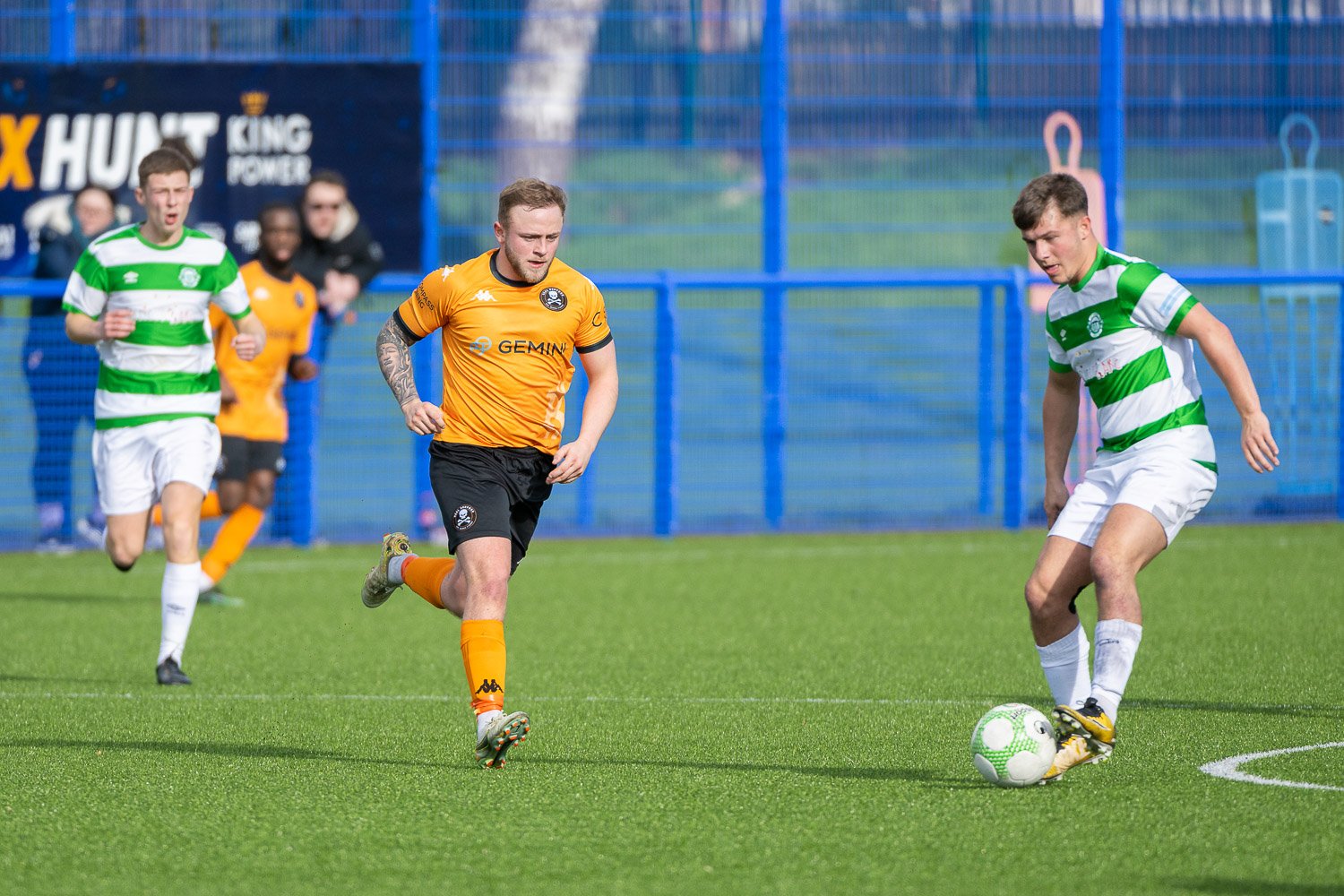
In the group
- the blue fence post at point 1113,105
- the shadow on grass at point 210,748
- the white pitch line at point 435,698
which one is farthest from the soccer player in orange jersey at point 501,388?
the blue fence post at point 1113,105

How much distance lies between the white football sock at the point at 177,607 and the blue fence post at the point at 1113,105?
8424 millimetres

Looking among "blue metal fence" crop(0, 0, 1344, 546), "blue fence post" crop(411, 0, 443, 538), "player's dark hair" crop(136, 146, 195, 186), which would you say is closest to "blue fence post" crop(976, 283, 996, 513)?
"blue metal fence" crop(0, 0, 1344, 546)

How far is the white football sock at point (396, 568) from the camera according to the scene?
654cm

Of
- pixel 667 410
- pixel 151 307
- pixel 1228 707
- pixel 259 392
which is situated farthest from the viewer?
pixel 667 410

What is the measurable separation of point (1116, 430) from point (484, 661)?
205cm

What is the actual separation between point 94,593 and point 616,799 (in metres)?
6.43

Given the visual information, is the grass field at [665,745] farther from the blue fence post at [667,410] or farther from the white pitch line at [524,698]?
the blue fence post at [667,410]

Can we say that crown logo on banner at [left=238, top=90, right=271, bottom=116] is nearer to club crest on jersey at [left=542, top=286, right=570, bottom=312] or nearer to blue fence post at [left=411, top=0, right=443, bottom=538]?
blue fence post at [left=411, top=0, right=443, bottom=538]

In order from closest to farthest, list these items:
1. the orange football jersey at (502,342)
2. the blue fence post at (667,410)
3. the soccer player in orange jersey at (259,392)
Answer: the orange football jersey at (502,342) → the soccer player in orange jersey at (259,392) → the blue fence post at (667,410)

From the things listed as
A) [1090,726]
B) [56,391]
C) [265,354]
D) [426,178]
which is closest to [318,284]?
[426,178]

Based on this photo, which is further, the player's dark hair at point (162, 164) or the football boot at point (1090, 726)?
the player's dark hair at point (162, 164)

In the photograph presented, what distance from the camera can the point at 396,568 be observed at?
655 centimetres

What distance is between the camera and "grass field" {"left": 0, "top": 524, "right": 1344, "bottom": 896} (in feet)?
14.7

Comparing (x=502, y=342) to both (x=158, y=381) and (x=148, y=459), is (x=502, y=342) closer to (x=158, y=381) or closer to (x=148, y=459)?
(x=158, y=381)
